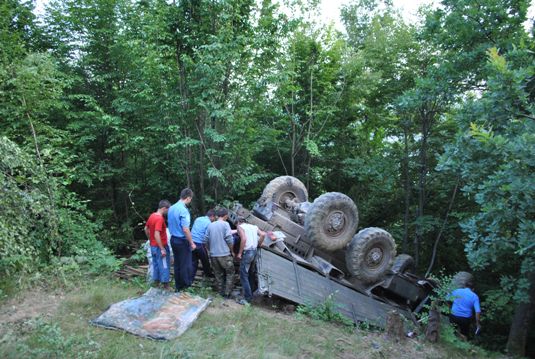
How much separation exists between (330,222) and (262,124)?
5.24m

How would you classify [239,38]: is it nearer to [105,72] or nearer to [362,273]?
[105,72]

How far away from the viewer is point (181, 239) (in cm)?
667

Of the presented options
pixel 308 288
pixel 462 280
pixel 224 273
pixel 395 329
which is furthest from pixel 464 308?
pixel 224 273

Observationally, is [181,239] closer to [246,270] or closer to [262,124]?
[246,270]

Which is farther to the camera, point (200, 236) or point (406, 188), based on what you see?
point (406, 188)

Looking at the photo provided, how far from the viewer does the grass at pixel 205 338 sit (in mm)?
4504

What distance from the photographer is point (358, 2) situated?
22.7m

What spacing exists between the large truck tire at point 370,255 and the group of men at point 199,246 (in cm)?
217

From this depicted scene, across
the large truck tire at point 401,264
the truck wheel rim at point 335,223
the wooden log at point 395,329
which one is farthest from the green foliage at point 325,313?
the large truck tire at point 401,264

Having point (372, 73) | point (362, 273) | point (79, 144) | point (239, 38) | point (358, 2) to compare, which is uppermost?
point (358, 2)

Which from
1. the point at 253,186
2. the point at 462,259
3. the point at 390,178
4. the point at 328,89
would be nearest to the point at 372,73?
the point at 328,89

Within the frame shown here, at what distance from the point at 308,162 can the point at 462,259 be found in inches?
232

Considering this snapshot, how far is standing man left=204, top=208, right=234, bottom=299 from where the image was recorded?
23.6ft

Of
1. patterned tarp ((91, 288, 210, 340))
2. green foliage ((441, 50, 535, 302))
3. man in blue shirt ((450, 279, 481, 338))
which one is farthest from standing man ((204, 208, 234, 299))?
man in blue shirt ((450, 279, 481, 338))
